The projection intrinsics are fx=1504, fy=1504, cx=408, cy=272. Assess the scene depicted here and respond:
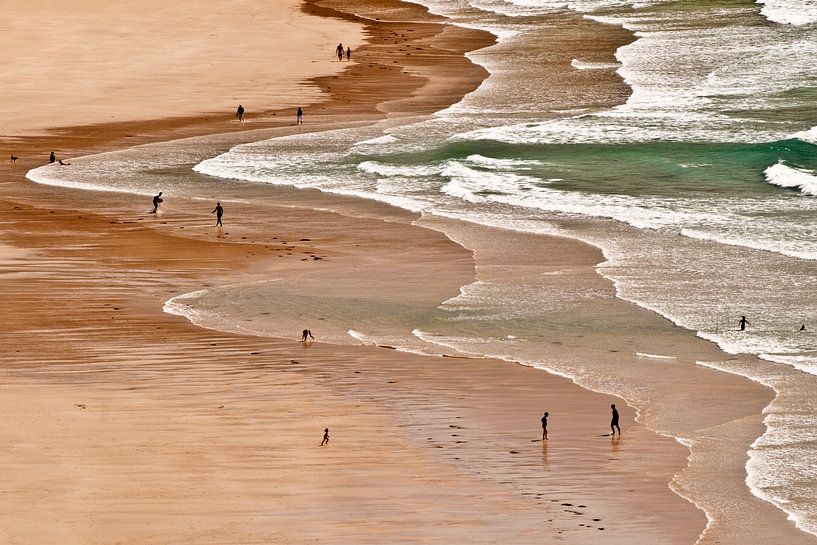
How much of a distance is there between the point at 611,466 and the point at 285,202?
16.6 m

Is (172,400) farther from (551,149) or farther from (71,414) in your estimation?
(551,149)

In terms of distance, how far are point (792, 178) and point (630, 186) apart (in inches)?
140

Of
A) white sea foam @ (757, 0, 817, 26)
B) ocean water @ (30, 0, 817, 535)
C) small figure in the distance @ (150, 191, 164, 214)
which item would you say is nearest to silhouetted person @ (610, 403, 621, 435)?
ocean water @ (30, 0, 817, 535)

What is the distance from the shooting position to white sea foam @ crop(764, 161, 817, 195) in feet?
106

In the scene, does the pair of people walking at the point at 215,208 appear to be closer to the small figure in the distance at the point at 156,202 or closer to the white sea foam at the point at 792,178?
the small figure in the distance at the point at 156,202

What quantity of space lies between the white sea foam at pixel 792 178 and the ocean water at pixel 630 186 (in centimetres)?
7

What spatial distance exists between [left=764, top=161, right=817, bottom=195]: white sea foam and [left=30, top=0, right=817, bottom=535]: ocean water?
67 millimetres

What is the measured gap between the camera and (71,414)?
16.8 metres

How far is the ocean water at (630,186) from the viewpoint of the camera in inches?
795

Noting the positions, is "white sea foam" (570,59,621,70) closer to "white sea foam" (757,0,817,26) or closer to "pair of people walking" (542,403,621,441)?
"white sea foam" (757,0,817,26)

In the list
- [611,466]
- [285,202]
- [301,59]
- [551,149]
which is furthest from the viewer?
[301,59]

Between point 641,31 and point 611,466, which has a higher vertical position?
point 641,31

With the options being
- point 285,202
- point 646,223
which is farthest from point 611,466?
point 285,202

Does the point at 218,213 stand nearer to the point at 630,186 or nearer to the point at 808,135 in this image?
the point at 630,186
